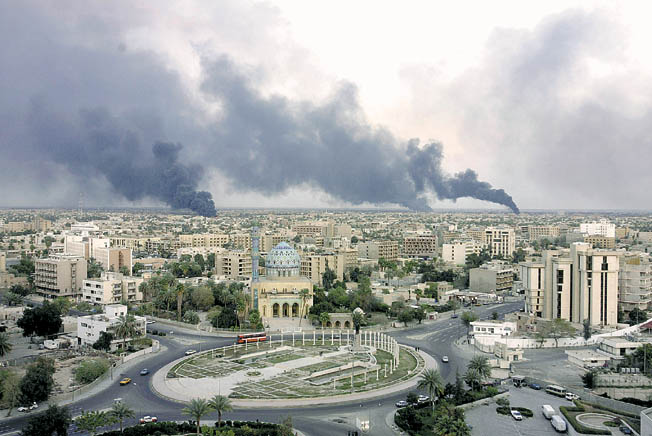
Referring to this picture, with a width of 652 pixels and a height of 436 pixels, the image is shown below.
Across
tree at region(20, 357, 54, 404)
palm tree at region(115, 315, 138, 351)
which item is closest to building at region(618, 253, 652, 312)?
palm tree at region(115, 315, 138, 351)

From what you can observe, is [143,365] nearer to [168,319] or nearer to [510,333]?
[168,319]

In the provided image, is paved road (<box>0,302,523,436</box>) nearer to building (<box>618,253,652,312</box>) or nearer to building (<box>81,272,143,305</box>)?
building (<box>81,272,143,305</box>)

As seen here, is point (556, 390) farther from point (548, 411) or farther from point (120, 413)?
point (120, 413)

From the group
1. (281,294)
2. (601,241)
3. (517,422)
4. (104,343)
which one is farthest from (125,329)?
(601,241)

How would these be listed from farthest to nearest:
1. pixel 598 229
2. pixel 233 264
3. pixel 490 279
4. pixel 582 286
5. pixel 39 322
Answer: pixel 598 229 < pixel 233 264 < pixel 490 279 < pixel 582 286 < pixel 39 322

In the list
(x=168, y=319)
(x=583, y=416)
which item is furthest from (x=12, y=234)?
(x=583, y=416)
